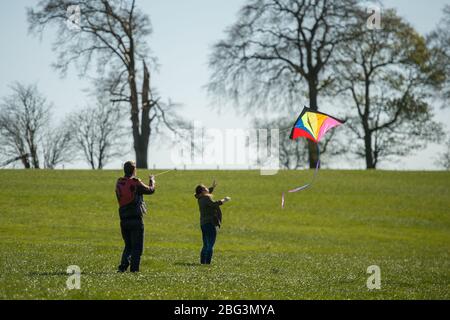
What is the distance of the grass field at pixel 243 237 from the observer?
12.6 m

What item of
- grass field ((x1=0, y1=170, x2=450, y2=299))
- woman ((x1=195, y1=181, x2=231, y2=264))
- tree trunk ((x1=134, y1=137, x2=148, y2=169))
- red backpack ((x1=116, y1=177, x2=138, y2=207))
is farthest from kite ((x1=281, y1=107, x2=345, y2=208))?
tree trunk ((x1=134, y1=137, x2=148, y2=169))

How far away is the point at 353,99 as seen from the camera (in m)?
65.6

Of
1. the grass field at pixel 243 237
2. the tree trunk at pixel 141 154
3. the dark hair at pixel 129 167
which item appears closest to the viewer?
the grass field at pixel 243 237

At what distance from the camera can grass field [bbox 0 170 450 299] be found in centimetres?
1259

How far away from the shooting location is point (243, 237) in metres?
31.1

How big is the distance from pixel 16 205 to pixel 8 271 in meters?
23.0

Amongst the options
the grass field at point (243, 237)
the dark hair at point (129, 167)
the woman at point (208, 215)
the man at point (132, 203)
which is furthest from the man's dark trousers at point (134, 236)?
the woman at point (208, 215)

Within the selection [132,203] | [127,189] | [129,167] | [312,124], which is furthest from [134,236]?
[312,124]

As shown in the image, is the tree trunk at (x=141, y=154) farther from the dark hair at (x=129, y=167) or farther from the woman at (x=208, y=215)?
the dark hair at (x=129, y=167)

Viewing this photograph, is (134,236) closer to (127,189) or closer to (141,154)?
(127,189)
